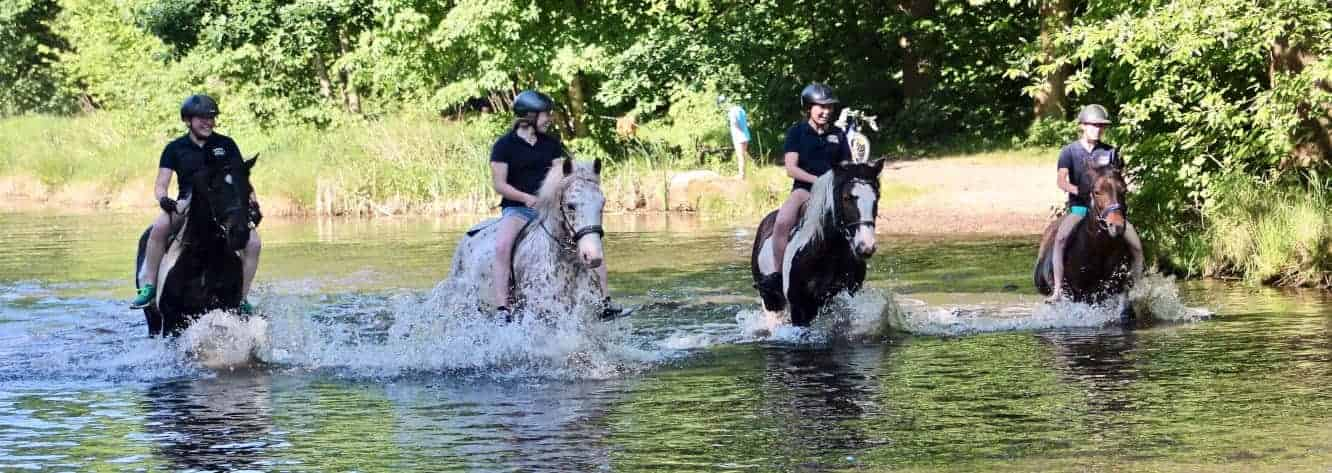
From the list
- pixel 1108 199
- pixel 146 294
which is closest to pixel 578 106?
pixel 1108 199

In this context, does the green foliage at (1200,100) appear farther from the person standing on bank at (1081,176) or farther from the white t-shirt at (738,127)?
the white t-shirt at (738,127)

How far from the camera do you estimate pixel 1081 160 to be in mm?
14148

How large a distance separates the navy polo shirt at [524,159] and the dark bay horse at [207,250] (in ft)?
5.53

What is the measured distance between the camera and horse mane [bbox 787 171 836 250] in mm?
12781

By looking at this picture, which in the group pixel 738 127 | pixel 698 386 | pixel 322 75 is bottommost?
pixel 698 386

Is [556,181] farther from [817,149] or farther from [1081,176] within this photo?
[1081,176]

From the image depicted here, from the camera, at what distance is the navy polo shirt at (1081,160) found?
45.6ft

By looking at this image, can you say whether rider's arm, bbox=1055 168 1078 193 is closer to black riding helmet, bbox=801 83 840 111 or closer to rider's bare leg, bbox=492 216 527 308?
black riding helmet, bbox=801 83 840 111

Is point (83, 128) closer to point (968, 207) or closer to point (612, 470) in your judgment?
point (968, 207)

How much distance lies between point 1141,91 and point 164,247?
34.1 feet

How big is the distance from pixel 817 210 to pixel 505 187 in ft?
7.63

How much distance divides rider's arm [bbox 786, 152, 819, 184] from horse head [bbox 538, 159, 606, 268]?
7.79 feet

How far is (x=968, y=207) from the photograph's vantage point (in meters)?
26.5

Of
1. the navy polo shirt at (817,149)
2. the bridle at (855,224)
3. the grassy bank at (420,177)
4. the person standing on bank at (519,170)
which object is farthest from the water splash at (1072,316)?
the grassy bank at (420,177)
